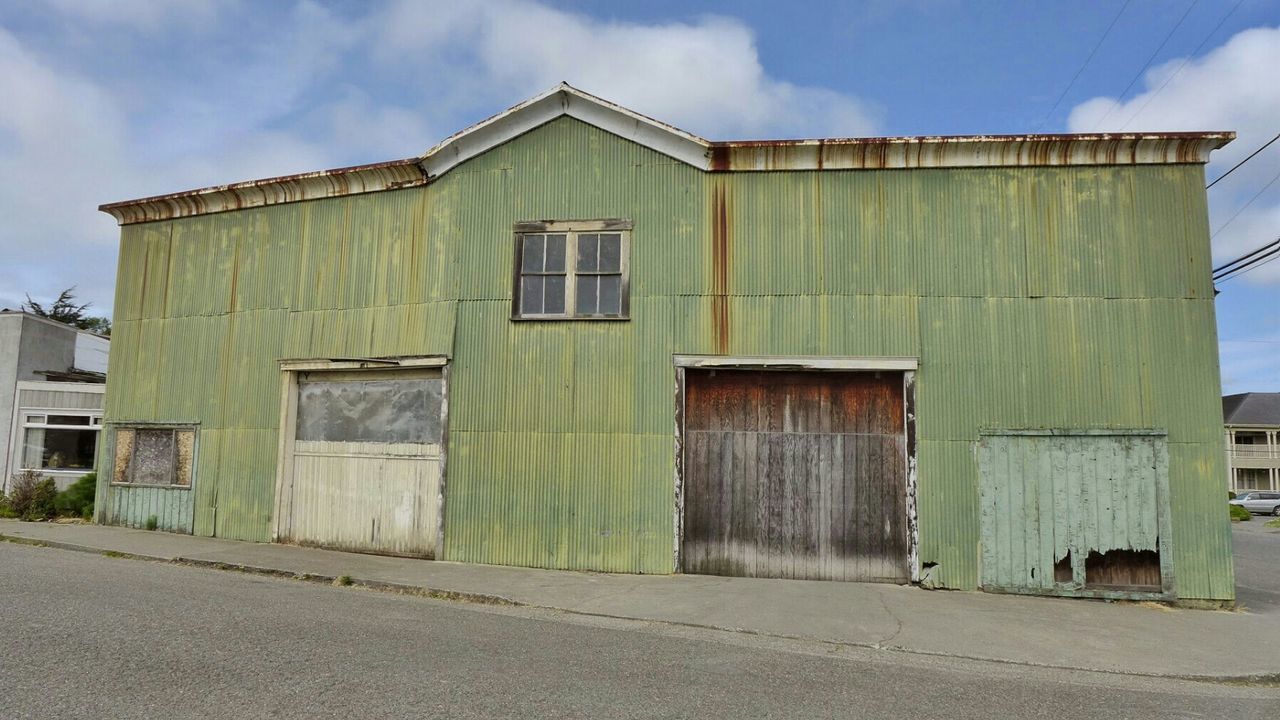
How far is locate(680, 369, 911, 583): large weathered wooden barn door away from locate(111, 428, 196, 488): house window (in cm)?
868

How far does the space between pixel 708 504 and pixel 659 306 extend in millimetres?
2796

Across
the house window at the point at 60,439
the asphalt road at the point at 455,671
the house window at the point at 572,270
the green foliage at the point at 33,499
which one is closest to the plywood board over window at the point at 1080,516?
the asphalt road at the point at 455,671

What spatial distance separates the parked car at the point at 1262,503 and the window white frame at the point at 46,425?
48.5 m

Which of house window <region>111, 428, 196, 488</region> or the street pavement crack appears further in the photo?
house window <region>111, 428, 196, 488</region>

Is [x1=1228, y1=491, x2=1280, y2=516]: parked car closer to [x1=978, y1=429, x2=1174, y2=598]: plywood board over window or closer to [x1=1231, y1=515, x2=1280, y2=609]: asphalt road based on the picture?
[x1=1231, y1=515, x2=1280, y2=609]: asphalt road

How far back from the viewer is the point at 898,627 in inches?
309

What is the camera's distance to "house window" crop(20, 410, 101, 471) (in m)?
16.8

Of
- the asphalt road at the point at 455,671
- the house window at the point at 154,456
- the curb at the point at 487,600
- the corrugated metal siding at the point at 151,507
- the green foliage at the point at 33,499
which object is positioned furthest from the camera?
the green foliage at the point at 33,499

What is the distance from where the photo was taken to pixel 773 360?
10477 millimetres

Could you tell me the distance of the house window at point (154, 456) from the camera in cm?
1320

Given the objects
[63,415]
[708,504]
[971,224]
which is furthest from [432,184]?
[63,415]

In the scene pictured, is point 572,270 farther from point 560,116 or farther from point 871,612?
point 871,612

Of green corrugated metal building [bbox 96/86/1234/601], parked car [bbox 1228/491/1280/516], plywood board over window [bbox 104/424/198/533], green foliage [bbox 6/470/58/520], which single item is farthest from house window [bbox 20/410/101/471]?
parked car [bbox 1228/491/1280/516]

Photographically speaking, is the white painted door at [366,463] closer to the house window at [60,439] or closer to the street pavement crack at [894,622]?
the street pavement crack at [894,622]
